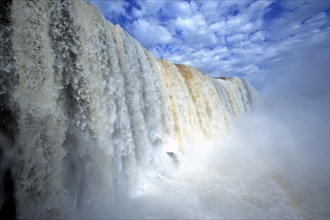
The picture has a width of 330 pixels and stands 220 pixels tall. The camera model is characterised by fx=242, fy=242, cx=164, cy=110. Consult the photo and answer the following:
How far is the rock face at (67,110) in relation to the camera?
3.87 metres

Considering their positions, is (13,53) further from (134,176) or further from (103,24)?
(134,176)

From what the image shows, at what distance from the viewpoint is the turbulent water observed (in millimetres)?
3906

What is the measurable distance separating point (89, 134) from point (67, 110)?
767 millimetres

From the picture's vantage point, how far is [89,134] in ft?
17.8

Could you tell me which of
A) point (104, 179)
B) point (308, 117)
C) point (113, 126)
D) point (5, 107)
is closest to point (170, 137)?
point (113, 126)

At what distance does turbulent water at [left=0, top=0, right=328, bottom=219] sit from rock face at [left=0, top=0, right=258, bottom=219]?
2 cm

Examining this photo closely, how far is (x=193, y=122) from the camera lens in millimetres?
11547

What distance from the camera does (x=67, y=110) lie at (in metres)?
4.97

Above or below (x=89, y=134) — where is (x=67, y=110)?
above

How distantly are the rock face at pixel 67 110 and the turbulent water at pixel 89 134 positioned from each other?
18mm

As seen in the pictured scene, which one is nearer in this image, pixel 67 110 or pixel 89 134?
pixel 67 110

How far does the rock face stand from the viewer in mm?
3865

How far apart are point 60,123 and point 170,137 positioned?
5.58 metres

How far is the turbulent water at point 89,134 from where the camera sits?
391cm
